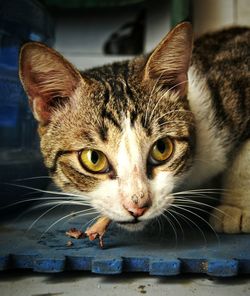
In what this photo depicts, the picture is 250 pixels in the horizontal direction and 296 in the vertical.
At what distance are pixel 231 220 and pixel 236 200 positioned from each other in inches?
3.3

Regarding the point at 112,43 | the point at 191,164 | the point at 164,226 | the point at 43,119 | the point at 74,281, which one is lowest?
the point at 74,281

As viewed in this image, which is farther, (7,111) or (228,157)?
(7,111)

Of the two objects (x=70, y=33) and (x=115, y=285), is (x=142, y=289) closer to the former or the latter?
(x=115, y=285)

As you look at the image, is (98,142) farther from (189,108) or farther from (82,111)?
(189,108)

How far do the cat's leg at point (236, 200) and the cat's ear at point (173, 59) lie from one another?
0.99ft

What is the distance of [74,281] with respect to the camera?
1065 mm

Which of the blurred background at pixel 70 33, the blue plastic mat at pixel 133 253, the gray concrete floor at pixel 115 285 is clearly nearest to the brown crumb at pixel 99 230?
the blue plastic mat at pixel 133 253

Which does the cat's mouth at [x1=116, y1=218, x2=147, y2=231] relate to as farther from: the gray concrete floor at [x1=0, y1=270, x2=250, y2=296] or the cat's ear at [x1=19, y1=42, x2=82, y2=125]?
the cat's ear at [x1=19, y1=42, x2=82, y2=125]

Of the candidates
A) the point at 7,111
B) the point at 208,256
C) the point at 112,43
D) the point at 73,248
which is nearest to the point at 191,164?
A: the point at 208,256

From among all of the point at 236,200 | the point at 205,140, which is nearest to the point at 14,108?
the point at 205,140

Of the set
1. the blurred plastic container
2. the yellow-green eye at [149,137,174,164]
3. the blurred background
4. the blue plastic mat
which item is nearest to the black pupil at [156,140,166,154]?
the yellow-green eye at [149,137,174,164]

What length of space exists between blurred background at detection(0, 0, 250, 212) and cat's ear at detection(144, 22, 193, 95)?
352 mm

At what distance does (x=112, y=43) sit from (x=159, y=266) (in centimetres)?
229

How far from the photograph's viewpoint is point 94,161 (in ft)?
Answer: 3.67
